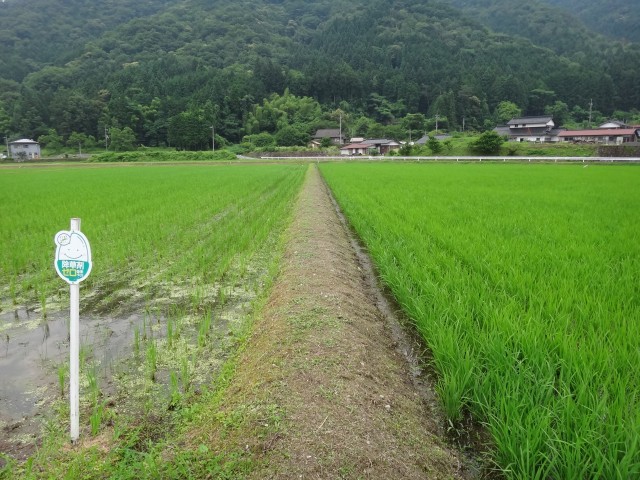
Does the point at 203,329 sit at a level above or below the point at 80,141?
below

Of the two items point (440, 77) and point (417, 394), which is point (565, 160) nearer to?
point (417, 394)

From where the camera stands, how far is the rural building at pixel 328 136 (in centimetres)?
6338

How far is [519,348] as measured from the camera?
2633mm

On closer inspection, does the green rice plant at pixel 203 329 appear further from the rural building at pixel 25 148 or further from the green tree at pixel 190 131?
the rural building at pixel 25 148

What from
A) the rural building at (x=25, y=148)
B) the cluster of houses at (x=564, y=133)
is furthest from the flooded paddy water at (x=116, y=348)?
the rural building at (x=25, y=148)

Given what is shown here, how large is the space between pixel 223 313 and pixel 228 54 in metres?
107

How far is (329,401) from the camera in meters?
2.33

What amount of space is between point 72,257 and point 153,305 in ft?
7.63

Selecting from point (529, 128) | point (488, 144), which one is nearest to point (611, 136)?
point (529, 128)

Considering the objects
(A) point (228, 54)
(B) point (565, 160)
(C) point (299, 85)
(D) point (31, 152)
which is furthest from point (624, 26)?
(D) point (31, 152)

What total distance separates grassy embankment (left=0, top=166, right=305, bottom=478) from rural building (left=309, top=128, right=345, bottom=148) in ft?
180

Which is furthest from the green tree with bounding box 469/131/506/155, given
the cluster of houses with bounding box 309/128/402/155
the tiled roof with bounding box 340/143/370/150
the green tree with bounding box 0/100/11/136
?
the green tree with bounding box 0/100/11/136

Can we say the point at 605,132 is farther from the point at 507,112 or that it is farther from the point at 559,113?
the point at 559,113

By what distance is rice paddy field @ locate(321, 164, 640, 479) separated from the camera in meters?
1.84
